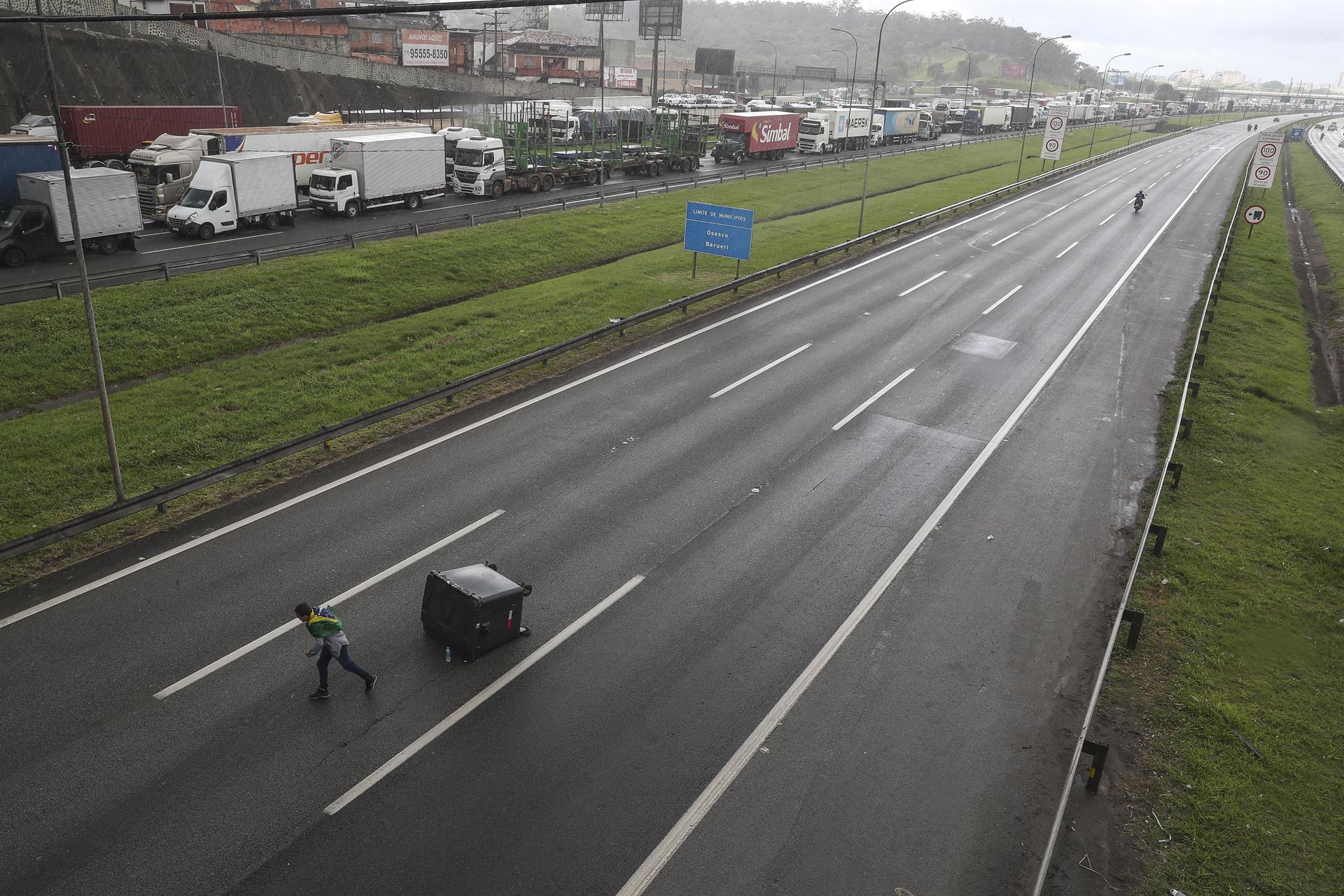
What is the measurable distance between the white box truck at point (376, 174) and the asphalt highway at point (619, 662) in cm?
2395

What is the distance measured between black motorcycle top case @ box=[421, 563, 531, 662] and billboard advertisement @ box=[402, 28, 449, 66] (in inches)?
3675

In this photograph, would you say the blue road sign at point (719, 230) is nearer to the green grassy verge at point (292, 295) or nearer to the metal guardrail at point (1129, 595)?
the green grassy verge at point (292, 295)

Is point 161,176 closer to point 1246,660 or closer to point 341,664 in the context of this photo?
point 341,664

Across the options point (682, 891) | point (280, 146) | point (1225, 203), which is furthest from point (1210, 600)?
point (1225, 203)

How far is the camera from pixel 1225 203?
56.6 metres

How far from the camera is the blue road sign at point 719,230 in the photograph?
2995cm

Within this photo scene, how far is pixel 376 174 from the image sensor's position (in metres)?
40.8

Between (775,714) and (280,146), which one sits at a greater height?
(280,146)

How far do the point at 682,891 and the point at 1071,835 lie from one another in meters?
4.21

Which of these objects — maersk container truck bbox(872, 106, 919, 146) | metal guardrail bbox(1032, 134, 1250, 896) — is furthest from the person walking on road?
maersk container truck bbox(872, 106, 919, 146)

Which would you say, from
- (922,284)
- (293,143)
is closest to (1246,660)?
(922,284)

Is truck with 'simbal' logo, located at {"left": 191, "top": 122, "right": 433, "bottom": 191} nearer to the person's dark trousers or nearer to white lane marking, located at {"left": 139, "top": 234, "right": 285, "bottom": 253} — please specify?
white lane marking, located at {"left": 139, "top": 234, "right": 285, "bottom": 253}

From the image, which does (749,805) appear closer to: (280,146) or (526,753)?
(526,753)

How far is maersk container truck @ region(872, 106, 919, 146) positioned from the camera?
83.8 metres
